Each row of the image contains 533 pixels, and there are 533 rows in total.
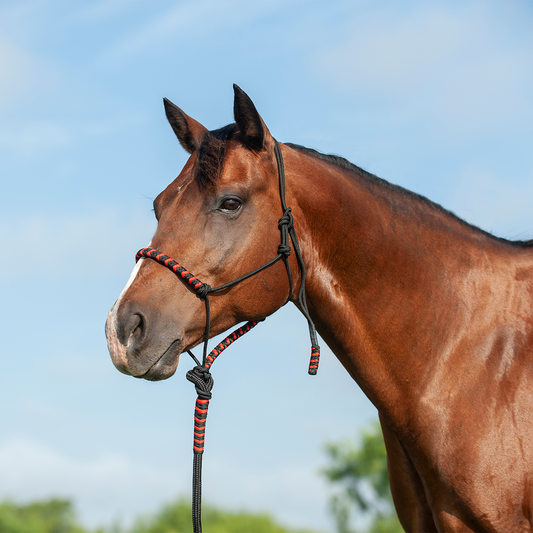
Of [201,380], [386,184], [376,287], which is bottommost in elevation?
[201,380]

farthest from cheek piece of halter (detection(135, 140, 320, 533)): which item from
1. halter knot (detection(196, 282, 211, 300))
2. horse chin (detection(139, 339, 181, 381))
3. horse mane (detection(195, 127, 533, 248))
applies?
horse mane (detection(195, 127, 533, 248))

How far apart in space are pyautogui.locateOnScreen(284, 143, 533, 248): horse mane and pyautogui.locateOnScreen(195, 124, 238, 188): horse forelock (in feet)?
2.03

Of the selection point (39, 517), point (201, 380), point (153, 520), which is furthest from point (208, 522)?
point (201, 380)

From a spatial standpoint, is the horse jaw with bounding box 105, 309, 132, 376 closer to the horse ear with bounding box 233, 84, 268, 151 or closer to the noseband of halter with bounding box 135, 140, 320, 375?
the noseband of halter with bounding box 135, 140, 320, 375

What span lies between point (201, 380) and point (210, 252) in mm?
786

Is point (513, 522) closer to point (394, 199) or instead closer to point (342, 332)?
point (342, 332)

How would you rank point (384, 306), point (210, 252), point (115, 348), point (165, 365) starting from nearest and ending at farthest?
point (115, 348)
point (165, 365)
point (210, 252)
point (384, 306)

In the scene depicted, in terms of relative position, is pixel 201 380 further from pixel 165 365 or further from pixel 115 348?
pixel 115 348

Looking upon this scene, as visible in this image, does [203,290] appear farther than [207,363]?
No

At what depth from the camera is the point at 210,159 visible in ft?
10.9

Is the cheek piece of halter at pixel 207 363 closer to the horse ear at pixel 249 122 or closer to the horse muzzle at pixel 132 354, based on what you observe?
the horse ear at pixel 249 122

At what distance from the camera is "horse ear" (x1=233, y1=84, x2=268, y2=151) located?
10.8 ft

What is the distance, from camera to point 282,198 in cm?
340

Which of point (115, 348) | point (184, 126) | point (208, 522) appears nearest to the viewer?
point (115, 348)
